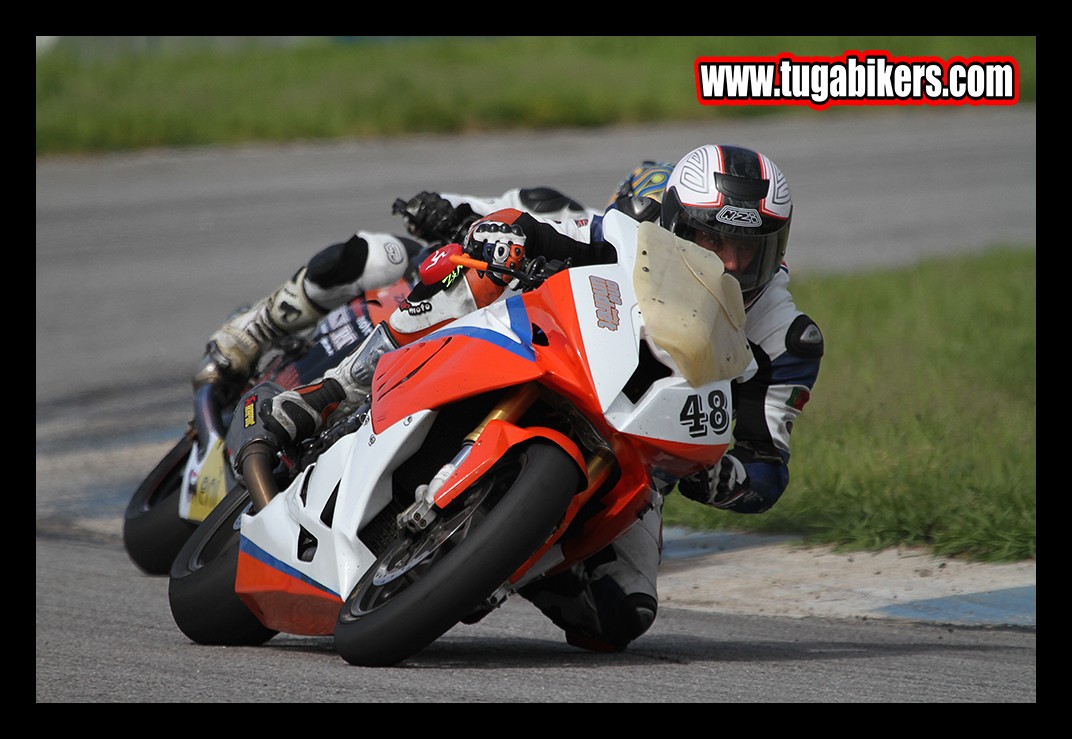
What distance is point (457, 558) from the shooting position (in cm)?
384

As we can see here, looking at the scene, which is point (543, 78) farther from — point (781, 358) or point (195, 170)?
point (781, 358)

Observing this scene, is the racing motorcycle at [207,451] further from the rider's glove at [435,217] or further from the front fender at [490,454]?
the front fender at [490,454]

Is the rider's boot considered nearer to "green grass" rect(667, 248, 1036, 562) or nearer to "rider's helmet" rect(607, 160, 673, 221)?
"rider's helmet" rect(607, 160, 673, 221)

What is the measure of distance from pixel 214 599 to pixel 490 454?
1291 mm

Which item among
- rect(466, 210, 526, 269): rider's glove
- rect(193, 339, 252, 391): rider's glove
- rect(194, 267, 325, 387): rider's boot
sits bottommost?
rect(193, 339, 252, 391): rider's glove

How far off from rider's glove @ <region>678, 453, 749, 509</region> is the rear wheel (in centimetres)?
267

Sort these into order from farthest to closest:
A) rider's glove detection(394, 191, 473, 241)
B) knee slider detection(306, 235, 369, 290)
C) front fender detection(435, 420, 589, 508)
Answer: knee slider detection(306, 235, 369, 290) < rider's glove detection(394, 191, 473, 241) < front fender detection(435, 420, 589, 508)

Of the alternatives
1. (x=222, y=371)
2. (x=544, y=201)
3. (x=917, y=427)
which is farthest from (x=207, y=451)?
(x=917, y=427)

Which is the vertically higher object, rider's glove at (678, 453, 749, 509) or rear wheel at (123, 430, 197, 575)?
rider's glove at (678, 453, 749, 509)

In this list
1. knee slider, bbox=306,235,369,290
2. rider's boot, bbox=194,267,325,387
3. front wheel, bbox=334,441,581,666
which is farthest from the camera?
rider's boot, bbox=194,267,325,387

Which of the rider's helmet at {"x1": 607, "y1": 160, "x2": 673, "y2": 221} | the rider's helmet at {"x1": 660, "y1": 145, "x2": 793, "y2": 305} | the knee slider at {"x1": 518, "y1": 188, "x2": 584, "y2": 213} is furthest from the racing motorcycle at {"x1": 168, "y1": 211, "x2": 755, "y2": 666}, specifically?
the knee slider at {"x1": 518, "y1": 188, "x2": 584, "y2": 213}

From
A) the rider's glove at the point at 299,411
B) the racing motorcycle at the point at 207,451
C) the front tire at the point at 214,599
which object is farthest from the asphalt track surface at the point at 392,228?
the rider's glove at the point at 299,411

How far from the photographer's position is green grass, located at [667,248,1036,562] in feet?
23.1
